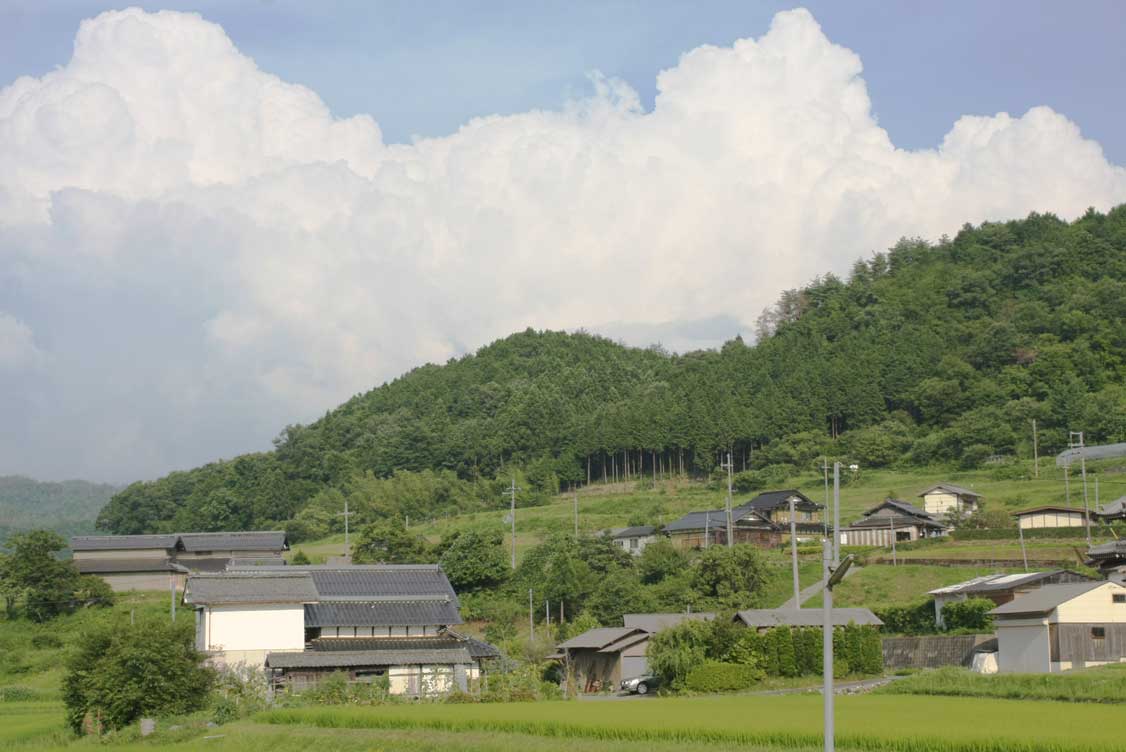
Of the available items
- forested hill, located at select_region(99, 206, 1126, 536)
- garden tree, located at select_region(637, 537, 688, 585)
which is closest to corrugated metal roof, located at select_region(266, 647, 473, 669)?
garden tree, located at select_region(637, 537, 688, 585)

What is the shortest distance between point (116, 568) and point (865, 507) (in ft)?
146

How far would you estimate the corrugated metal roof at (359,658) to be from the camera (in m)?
40.3

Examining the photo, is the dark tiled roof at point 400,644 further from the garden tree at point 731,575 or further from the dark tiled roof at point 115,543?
the dark tiled roof at point 115,543

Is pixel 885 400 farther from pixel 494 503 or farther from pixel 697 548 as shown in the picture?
pixel 697 548

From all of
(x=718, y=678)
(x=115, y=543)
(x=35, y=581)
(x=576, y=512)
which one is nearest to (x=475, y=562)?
(x=576, y=512)

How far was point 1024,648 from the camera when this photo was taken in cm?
3634

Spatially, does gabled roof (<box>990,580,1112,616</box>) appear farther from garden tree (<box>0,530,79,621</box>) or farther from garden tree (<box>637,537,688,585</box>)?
garden tree (<box>0,530,79,621</box>)

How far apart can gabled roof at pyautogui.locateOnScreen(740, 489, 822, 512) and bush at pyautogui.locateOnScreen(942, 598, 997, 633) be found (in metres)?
31.1

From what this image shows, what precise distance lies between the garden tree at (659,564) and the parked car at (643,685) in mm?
16868

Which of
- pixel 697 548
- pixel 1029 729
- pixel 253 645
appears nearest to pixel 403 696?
pixel 253 645

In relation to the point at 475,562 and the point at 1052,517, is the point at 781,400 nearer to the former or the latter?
the point at 1052,517

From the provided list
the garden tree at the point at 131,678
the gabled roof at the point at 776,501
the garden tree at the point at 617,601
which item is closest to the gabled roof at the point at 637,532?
the gabled roof at the point at 776,501

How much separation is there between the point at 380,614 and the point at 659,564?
1979 cm

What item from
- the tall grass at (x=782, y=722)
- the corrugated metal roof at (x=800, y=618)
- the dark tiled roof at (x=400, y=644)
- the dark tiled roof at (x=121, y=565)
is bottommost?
the tall grass at (x=782, y=722)
